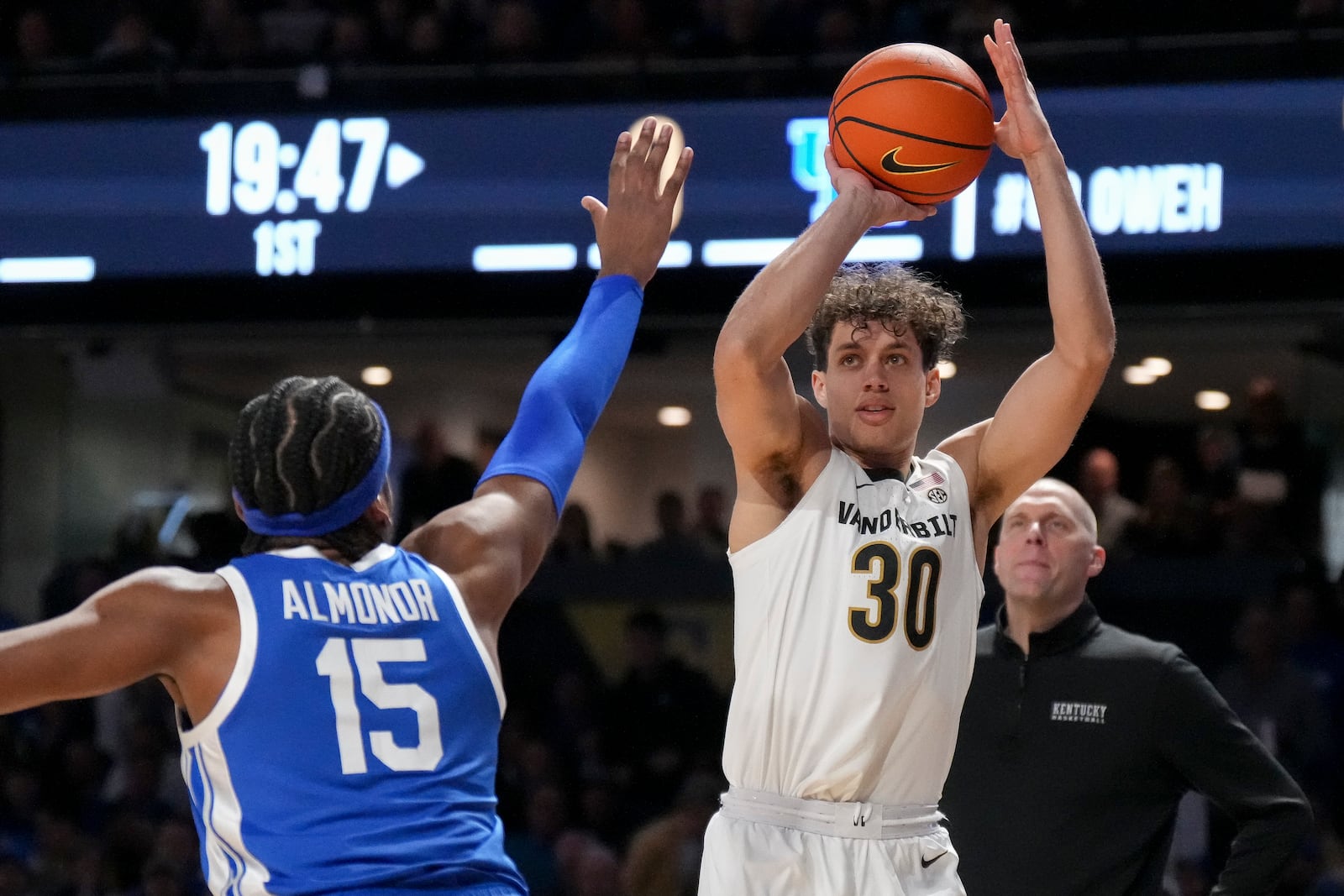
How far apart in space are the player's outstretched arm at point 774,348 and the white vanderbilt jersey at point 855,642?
10 centimetres

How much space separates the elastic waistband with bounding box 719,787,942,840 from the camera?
2777mm

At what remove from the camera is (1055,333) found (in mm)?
2863

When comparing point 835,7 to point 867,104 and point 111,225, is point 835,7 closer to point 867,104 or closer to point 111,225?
point 111,225

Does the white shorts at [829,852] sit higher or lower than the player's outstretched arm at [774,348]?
lower

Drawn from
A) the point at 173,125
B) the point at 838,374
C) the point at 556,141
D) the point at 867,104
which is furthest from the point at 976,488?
the point at 173,125

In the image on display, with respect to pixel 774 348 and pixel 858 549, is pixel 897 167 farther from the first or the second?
pixel 858 549

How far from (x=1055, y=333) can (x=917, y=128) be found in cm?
50

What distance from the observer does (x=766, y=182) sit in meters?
6.21

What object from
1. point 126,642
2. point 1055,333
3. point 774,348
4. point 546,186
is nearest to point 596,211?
point 774,348

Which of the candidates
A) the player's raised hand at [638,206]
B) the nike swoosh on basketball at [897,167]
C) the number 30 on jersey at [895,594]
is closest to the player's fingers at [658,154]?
the player's raised hand at [638,206]

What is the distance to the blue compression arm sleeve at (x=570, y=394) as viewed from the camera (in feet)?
7.87

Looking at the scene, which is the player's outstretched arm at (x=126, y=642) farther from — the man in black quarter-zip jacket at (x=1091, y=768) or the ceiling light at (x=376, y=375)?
the ceiling light at (x=376, y=375)

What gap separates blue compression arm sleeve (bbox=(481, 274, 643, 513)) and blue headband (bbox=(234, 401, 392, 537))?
0.30 metres

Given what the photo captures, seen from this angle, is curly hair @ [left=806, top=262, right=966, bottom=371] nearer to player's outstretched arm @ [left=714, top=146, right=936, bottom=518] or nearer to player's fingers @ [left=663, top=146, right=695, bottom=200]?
player's outstretched arm @ [left=714, top=146, right=936, bottom=518]
